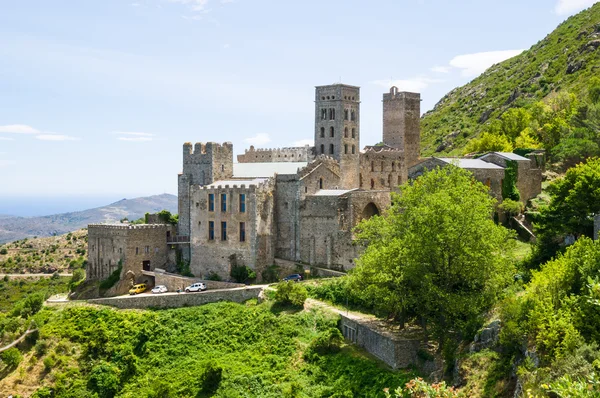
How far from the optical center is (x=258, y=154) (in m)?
74.9

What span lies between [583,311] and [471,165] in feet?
113

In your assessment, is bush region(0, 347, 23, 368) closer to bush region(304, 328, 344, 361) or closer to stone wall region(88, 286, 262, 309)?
stone wall region(88, 286, 262, 309)

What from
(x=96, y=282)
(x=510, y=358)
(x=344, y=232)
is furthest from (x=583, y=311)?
(x=96, y=282)

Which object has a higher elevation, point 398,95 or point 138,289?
point 398,95

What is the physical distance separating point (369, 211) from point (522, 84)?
77.7 metres

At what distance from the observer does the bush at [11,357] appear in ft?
159

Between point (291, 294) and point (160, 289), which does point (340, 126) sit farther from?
point (160, 289)

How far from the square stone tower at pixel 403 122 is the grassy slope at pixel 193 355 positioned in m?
32.4

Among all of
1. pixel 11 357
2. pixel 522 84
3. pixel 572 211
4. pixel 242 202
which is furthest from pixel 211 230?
pixel 522 84

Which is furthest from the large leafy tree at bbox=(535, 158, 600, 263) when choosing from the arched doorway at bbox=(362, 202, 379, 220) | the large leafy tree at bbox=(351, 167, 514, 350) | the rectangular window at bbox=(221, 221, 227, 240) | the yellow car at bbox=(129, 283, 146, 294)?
the yellow car at bbox=(129, 283, 146, 294)

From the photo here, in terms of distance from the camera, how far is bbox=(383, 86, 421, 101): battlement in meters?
75.9

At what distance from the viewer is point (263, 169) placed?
208 feet

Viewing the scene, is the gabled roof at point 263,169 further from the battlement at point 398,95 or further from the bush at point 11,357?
the bush at point 11,357

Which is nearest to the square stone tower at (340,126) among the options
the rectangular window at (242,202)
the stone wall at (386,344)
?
the rectangular window at (242,202)
